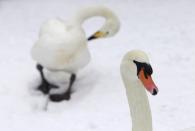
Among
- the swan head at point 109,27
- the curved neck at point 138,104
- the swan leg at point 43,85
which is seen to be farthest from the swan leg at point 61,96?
the curved neck at point 138,104

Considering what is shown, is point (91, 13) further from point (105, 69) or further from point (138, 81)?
point (138, 81)

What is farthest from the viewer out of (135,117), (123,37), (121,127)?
(123,37)

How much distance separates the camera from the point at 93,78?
461cm

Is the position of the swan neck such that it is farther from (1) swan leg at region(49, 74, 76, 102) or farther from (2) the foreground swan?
(1) swan leg at region(49, 74, 76, 102)

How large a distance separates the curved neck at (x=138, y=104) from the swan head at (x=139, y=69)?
0.02 metres

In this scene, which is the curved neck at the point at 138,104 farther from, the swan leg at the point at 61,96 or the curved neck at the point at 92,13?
the curved neck at the point at 92,13

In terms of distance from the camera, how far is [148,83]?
2.55m

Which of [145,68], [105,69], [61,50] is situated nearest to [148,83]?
[145,68]

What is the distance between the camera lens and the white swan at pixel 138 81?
2.57 metres

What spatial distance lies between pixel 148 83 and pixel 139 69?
9 centimetres

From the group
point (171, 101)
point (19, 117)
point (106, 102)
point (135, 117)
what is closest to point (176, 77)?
point (171, 101)

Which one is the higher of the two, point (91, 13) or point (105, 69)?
point (91, 13)

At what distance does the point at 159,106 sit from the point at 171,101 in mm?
119

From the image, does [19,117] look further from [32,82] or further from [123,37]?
[123,37]
